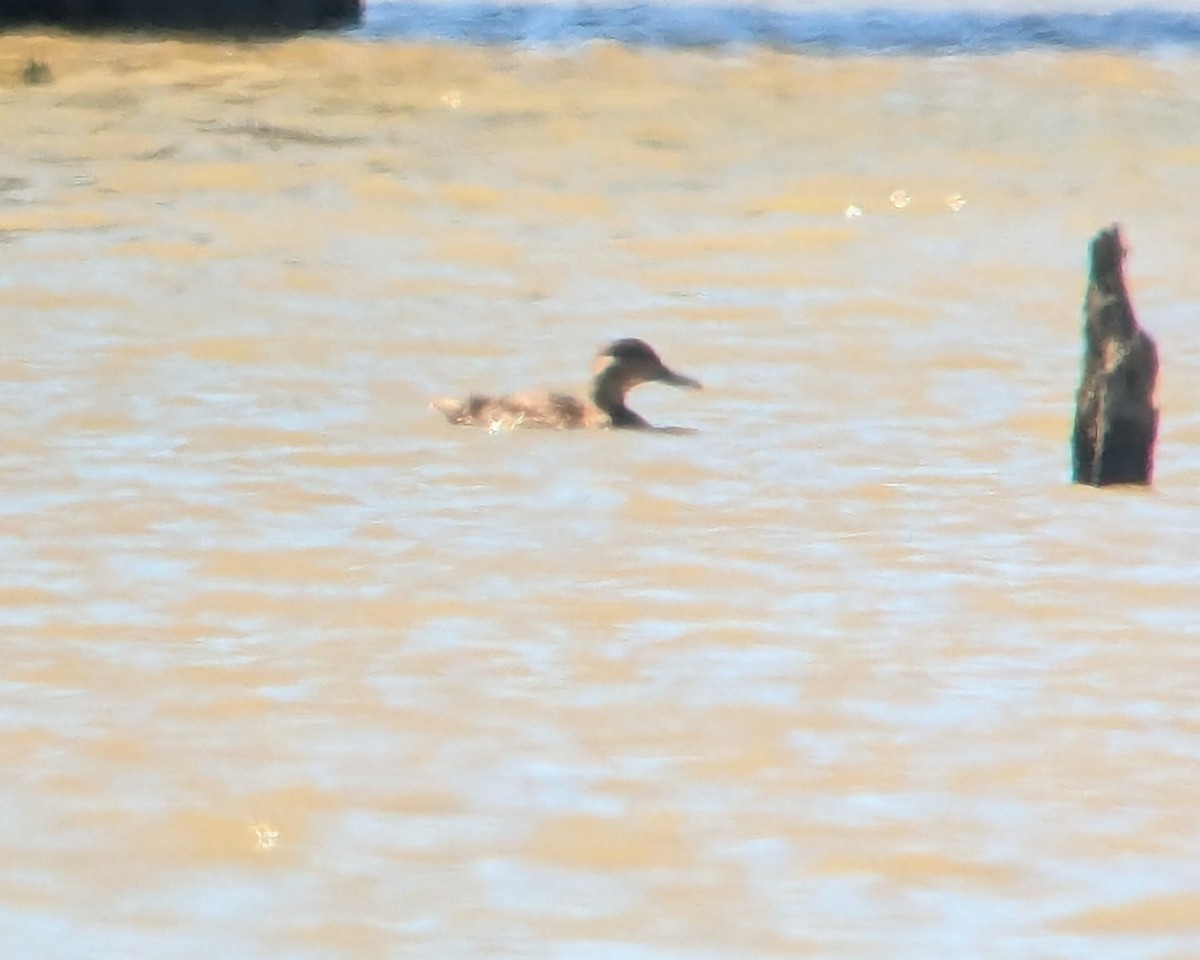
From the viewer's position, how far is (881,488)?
8.26 m

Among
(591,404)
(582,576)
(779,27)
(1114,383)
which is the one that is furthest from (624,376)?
(779,27)

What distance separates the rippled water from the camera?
488 centimetres

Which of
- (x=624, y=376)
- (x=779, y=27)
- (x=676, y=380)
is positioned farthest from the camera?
(x=779, y=27)

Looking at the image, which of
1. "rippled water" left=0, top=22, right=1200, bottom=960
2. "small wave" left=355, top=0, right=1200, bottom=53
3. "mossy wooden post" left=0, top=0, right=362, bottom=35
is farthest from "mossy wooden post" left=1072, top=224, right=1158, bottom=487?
"mossy wooden post" left=0, top=0, right=362, bottom=35

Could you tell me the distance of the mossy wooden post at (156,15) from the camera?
70.8ft

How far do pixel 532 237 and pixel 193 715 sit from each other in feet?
26.2

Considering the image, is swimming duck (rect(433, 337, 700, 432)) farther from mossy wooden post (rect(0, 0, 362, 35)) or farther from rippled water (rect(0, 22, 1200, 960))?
mossy wooden post (rect(0, 0, 362, 35))

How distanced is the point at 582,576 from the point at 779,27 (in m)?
17.1

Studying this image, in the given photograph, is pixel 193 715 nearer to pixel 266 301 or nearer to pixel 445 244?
pixel 266 301

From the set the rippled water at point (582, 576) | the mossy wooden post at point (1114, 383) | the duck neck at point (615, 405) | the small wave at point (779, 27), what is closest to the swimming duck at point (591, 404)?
the duck neck at point (615, 405)

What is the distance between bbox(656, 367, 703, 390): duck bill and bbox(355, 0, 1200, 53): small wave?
12.0 m

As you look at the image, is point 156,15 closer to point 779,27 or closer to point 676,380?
point 779,27

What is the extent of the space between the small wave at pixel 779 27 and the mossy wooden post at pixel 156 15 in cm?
81

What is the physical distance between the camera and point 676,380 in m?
9.98
